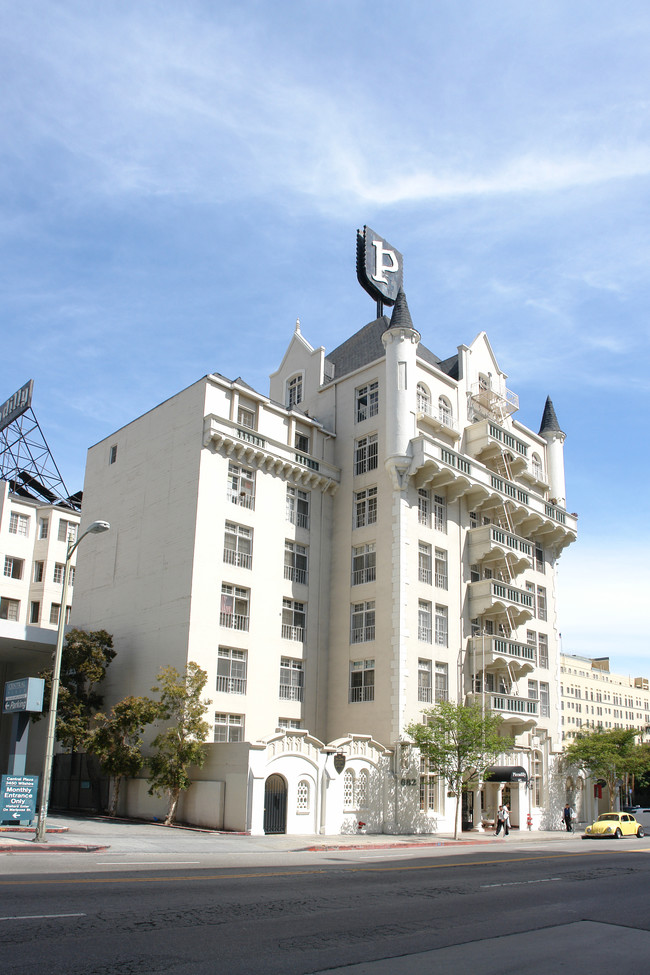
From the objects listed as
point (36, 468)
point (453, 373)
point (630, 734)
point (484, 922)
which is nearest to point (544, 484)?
point (453, 373)

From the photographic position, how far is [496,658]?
44.9m

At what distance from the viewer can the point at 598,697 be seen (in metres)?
138

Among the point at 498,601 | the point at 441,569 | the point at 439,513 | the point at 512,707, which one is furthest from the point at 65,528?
the point at 512,707

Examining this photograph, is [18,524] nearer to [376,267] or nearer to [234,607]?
[234,607]

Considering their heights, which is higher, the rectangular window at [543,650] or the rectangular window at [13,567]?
the rectangular window at [13,567]

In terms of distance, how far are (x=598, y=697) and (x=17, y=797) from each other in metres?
129

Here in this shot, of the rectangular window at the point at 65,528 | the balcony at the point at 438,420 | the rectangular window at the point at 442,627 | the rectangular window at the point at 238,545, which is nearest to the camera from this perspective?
the rectangular window at the point at 238,545

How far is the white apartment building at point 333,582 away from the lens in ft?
120

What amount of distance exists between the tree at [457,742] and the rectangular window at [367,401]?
671 inches

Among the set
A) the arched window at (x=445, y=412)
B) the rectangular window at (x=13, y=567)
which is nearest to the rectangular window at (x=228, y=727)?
the arched window at (x=445, y=412)

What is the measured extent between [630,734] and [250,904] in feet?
166

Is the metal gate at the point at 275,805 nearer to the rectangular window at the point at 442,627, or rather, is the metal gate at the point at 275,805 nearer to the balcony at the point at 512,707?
the rectangular window at the point at 442,627

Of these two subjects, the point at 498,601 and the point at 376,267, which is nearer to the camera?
the point at 498,601

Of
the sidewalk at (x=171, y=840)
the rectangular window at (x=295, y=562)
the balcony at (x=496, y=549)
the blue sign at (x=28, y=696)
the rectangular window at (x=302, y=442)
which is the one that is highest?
the rectangular window at (x=302, y=442)
